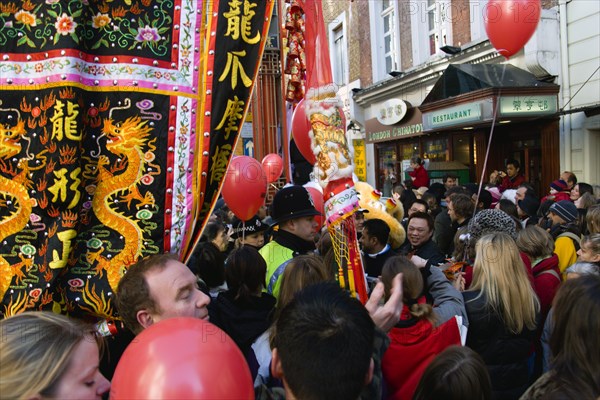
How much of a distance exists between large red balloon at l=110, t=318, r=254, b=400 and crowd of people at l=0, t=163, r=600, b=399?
0.12 meters

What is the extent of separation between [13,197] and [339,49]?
50.4 feet

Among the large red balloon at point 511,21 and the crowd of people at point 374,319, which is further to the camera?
the large red balloon at point 511,21

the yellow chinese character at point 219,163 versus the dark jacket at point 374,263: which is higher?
the yellow chinese character at point 219,163

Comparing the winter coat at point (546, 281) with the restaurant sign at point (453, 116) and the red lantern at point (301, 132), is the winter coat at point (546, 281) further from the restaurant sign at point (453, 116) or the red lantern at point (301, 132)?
the restaurant sign at point (453, 116)

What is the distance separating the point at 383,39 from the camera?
13469 mm

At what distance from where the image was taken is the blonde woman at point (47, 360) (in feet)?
3.59

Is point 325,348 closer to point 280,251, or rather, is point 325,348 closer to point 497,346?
point 497,346

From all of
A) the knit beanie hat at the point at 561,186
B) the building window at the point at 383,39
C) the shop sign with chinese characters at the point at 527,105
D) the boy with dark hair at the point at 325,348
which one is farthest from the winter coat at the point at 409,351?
the building window at the point at 383,39

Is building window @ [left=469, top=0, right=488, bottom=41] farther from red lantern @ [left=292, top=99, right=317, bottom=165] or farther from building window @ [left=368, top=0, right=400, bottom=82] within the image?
red lantern @ [left=292, top=99, right=317, bottom=165]

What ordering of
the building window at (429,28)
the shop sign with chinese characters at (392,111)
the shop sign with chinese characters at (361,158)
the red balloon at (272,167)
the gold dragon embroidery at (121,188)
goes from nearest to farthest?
the gold dragon embroidery at (121,188)
the red balloon at (272,167)
the building window at (429,28)
the shop sign with chinese characters at (392,111)
the shop sign with chinese characters at (361,158)

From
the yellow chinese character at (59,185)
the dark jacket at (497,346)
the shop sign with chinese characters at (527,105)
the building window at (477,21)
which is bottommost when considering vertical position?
the dark jacket at (497,346)

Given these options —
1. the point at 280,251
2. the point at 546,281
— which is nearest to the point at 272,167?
the point at 280,251

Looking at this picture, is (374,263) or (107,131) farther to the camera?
(374,263)

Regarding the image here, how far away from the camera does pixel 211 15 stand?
1.82 m
